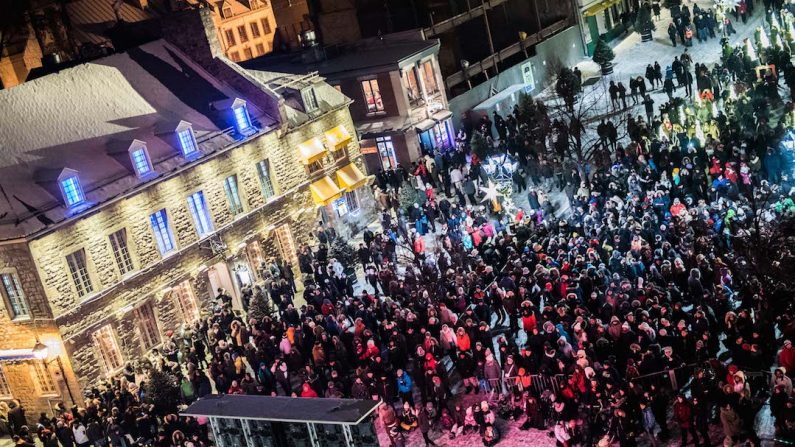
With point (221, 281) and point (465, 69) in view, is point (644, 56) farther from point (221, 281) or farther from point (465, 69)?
point (221, 281)

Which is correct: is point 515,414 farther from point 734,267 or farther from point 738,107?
point 738,107

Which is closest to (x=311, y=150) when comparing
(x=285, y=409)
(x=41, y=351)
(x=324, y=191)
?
(x=324, y=191)

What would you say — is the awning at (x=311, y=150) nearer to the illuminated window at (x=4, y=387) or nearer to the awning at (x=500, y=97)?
the awning at (x=500, y=97)

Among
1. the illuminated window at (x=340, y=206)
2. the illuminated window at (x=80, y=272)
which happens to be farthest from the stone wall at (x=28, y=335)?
the illuminated window at (x=340, y=206)

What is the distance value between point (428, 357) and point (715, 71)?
1011 inches

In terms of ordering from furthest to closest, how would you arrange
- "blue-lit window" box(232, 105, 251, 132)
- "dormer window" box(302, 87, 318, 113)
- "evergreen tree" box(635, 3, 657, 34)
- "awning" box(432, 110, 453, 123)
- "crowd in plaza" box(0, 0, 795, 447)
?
"evergreen tree" box(635, 3, 657, 34) → "awning" box(432, 110, 453, 123) → "dormer window" box(302, 87, 318, 113) → "blue-lit window" box(232, 105, 251, 132) → "crowd in plaza" box(0, 0, 795, 447)

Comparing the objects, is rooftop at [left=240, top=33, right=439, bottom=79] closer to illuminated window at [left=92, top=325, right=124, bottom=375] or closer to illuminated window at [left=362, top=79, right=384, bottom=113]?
illuminated window at [left=362, top=79, right=384, bottom=113]

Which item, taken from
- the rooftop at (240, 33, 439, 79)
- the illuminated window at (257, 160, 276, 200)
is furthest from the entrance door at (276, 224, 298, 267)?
the rooftop at (240, 33, 439, 79)

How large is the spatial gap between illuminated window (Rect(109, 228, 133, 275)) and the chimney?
423 inches

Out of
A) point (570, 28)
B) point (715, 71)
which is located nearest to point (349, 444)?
point (715, 71)

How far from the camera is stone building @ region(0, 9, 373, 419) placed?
35.8 metres

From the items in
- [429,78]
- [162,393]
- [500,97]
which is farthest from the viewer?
[500,97]

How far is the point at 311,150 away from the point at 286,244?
416cm

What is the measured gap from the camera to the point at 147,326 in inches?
1513
